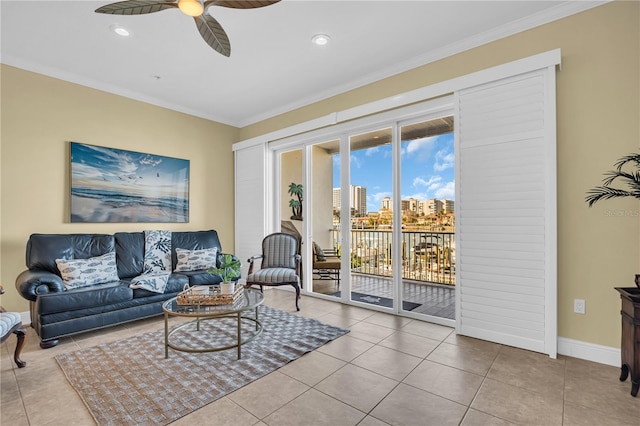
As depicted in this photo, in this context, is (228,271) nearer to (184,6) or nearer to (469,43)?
(184,6)

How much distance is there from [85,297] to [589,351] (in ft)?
14.7

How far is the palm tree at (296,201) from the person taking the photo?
4863 millimetres

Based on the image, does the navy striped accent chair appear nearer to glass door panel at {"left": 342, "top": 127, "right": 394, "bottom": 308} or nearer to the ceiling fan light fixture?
glass door panel at {"left": 342, "top": 127, "right": 394, "bottom": 308}

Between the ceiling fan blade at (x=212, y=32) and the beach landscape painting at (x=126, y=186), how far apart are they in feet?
8.57

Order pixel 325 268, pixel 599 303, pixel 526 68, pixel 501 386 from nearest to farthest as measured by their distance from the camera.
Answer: pixel 501 386 < pixel 599 303 < pixel 526 68 < pixel 325 268

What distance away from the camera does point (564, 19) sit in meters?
2.59

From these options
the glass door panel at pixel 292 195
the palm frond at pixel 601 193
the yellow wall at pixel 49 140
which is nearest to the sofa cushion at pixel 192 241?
the yellow wall at pixel 49 140

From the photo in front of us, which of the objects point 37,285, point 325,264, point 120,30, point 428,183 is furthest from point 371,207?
point 37,285

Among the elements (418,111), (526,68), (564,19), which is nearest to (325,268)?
(418,111)

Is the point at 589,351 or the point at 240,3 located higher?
the point at 240,3

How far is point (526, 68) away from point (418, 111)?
1036mm

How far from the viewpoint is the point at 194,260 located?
411 cm

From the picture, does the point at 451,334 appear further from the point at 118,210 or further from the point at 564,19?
the point at 118,210

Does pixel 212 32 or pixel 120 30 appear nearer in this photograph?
pixel 212 32
